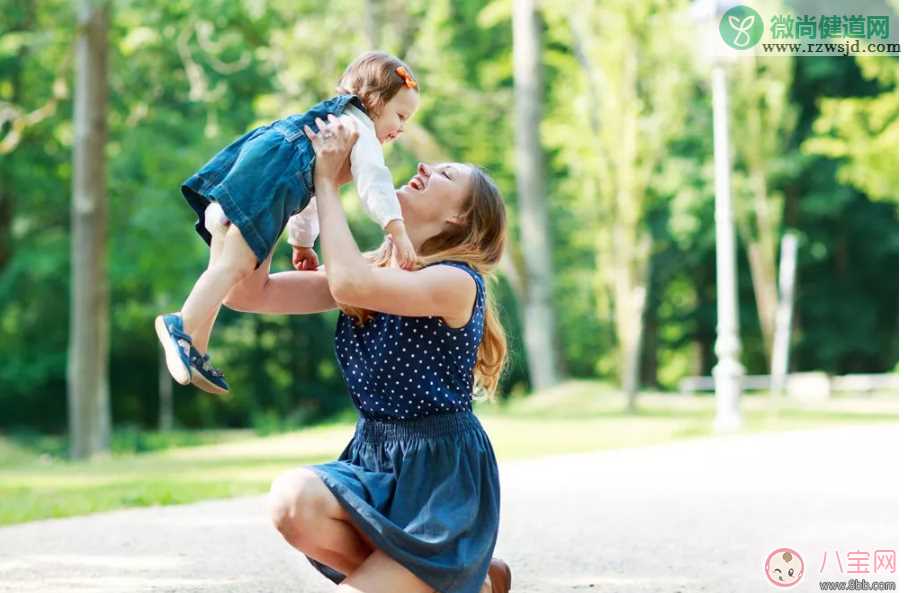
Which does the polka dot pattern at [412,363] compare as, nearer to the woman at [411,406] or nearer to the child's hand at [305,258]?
the woman at [411,406]

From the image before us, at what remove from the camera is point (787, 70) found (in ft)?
88.9

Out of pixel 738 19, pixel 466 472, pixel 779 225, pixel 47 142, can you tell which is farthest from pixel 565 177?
pixel 466 472

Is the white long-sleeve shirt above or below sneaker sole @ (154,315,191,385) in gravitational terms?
above

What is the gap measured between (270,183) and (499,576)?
1.42 metres

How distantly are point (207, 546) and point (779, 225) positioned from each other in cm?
2656

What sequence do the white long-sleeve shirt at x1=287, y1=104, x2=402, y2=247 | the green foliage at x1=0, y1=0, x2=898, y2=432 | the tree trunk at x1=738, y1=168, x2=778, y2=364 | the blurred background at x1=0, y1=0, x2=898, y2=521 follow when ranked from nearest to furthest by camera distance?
1. the white long-sleeve shirt at x1=287, y1=104, x2=402, y2=247
2. the blurred background at x1=0, y1=0, x2=898, y2=521
3. the green foliage at x1=0, y1=0, x2=898, y2=432
4. the tree trunk at x1=738, y1=168, x2=778, y2=364

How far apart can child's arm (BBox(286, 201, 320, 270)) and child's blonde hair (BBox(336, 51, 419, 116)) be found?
0.37m

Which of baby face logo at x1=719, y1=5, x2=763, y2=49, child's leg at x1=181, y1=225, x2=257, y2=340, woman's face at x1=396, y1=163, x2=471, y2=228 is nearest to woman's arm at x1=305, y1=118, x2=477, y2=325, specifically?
woman's face at x1=396, y1=163, x2=471, y2=228

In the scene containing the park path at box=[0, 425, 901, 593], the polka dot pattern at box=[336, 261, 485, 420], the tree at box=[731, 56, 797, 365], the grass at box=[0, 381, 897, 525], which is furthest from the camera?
the tree at box=[731, 56, 797, 365]

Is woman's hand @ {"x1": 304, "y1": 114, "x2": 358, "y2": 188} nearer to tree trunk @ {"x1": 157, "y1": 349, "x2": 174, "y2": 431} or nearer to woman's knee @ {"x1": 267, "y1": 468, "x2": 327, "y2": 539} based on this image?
woman's knee @ {"x1": 267, "y1": 468, "x2": 327, "y2": 539}

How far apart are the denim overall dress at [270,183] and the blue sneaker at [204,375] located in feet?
1.15

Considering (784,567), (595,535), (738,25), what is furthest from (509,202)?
(784,567)

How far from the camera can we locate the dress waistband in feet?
12.3

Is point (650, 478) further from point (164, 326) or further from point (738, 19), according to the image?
point (738, 19)
